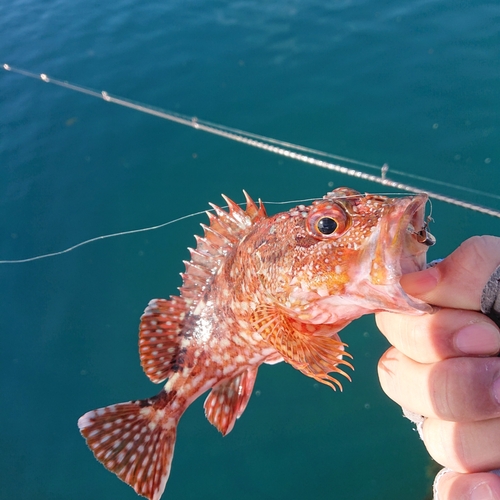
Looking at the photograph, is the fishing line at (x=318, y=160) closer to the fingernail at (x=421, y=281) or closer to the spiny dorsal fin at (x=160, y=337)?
the fingernail at (x=421, y=281)

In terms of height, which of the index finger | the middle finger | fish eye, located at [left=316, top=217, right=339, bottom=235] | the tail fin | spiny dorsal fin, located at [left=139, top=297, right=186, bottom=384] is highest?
fish eye, located at [left=316, top=217, right=339, bottom=235]

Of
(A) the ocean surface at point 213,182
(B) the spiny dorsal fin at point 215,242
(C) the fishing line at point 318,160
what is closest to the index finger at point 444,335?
(C) the fishing line at point 318,160

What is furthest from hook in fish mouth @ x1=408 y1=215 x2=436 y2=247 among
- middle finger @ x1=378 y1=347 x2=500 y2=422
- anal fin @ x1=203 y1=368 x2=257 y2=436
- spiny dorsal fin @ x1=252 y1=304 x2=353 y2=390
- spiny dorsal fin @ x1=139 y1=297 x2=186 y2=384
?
spiny dorsal fin @ x1=139 y1=297 x2=186 y2=384

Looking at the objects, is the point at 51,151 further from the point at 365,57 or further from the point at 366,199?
the point at 366,199

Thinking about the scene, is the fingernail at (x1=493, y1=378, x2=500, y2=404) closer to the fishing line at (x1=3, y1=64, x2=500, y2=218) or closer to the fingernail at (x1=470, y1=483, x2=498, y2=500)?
the fingernail at (x1=470, y1=483, x2=498, y2=500)

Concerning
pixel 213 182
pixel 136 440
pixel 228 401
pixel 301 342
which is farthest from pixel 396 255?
pixel 213 182

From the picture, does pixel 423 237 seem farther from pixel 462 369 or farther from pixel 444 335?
pixel 462 369

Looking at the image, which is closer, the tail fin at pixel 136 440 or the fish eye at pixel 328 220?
the fish eye at pixel 328 220

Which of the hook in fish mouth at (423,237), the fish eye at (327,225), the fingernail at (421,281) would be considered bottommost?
the fingernail at (421,281)

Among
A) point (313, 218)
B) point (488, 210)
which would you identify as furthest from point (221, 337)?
point (488, 210)
